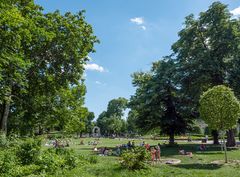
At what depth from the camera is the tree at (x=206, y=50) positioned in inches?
1457

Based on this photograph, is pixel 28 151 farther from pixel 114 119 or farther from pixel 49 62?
pixel 114 119

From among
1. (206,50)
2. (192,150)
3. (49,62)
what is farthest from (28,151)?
(206,50)

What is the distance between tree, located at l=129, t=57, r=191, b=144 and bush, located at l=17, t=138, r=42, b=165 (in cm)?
2627

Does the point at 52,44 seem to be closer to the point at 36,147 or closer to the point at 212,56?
the point at 36,147

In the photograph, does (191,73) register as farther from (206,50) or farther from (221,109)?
(221,109)

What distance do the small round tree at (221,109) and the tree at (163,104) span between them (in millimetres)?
17265

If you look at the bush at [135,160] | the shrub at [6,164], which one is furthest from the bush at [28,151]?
the bush at [135,160]

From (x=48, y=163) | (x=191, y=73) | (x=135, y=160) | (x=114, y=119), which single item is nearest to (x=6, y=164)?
(x=48, y=163)

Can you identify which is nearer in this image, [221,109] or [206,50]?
[221,109]

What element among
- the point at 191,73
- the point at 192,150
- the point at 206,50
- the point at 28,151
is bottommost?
the point at 28,151

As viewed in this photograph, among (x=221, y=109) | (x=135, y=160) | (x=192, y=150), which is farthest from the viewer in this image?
(x=192, y=150)

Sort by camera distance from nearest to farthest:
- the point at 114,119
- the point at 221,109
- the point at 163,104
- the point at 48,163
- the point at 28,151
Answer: the point at 48,163 < the point at 28,151 < the point at 221,109 < the point at 163,104 < the point at 114,119

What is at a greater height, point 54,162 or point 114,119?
point 114,119

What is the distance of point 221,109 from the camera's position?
2131 cm
